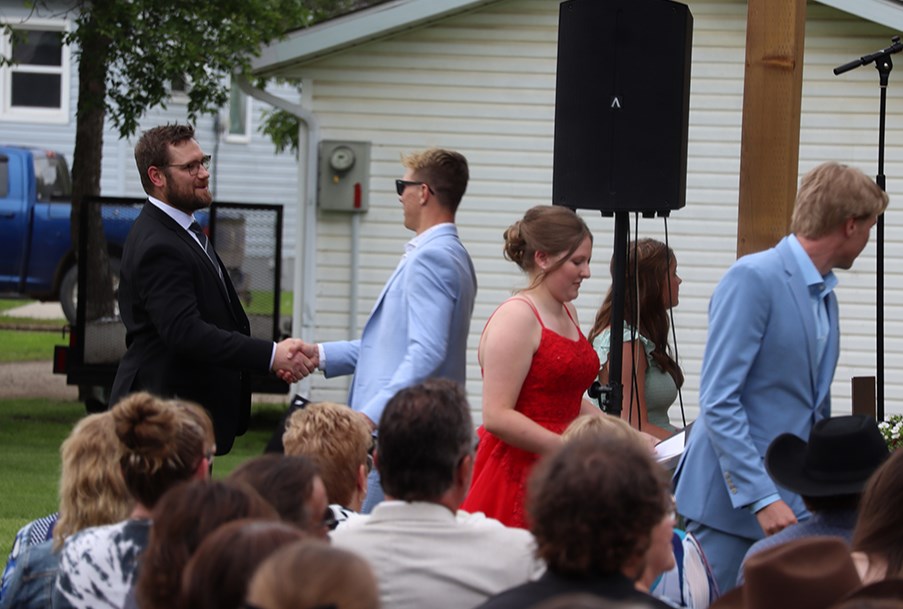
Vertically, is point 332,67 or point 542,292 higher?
point 332,67

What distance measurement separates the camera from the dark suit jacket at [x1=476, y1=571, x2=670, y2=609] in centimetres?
255

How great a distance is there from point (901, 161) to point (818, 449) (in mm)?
8375

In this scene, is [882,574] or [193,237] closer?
[882,574]

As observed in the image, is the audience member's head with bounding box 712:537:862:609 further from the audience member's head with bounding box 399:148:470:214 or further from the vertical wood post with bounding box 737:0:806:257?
the vertical wood post with bounding box 737:0:806:257

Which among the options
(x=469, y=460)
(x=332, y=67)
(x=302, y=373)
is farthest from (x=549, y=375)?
(x=332, y=67)

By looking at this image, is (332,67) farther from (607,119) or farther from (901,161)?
(607,119)

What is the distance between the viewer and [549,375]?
4.55 m

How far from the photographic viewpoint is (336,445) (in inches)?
160

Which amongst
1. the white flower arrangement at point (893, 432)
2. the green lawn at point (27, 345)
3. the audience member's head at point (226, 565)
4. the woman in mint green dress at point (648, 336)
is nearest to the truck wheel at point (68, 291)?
the green lawn at point (27, 345)

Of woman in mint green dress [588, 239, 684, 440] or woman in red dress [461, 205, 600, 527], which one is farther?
woman in mint green dress [588, 239, 684, 440]

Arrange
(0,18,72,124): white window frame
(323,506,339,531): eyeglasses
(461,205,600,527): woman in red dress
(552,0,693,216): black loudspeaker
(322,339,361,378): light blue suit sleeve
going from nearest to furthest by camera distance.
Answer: (323,506,339,531): eyeglasses < (461,205,600,527): woman in red dress < (322,339,361,378): light blue suit sleeve < (552,0,693,216): black loudspeaker < (0,18,72,124): white window frame

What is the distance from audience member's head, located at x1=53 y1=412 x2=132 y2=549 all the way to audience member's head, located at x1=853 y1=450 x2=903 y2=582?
178 centimetres

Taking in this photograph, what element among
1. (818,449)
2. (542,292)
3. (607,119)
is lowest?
(818,449)

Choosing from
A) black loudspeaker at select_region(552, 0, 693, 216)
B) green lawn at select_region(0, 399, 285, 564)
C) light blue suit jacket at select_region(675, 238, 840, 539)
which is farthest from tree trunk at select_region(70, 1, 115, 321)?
light blue suit jacket at select_region(675, 238, 840, 539)
